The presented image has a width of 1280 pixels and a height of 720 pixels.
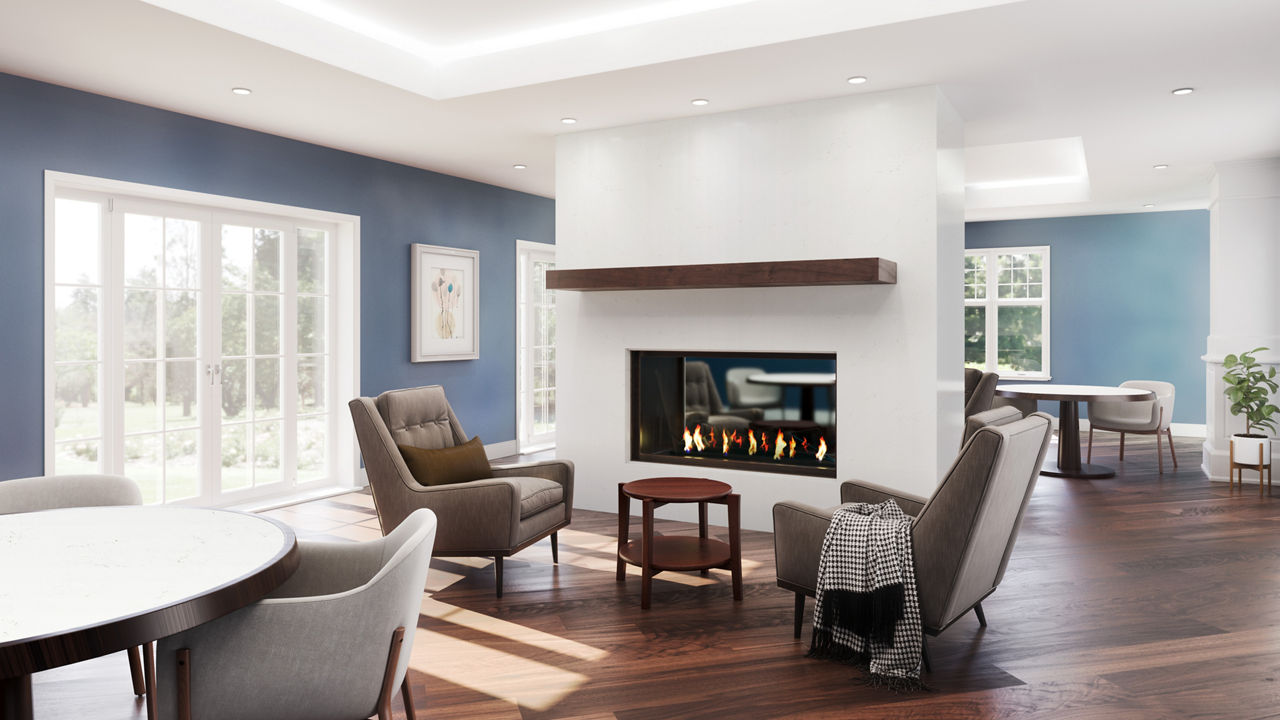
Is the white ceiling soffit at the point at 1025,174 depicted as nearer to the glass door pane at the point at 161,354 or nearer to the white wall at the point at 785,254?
the white wall at the point at 785,254

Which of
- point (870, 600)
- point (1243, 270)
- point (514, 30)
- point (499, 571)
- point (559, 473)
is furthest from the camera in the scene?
point (1243, 270)

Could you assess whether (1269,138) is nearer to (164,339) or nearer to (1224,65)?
(1224,65)

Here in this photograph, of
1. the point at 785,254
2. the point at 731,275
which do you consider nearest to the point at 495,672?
the point at 731,275

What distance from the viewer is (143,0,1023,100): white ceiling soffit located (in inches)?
139

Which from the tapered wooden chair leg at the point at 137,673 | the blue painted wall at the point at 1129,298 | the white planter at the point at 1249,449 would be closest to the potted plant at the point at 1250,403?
the white planter at the point at 1249,449

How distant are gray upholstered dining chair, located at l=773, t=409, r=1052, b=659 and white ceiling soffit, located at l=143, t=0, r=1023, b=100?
1771mm

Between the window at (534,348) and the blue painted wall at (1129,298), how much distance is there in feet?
17.7

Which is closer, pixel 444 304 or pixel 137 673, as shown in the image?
pixel 137 673

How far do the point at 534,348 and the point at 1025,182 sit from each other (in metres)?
5.11

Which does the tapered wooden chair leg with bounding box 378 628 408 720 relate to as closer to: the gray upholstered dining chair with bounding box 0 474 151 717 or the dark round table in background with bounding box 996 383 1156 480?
the gray upholstered dining chair with bounding box 0 474 151 717

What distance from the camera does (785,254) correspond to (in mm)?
4633

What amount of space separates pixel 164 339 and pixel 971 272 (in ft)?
27.1

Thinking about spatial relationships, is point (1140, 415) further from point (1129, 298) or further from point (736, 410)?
point (736, 410)

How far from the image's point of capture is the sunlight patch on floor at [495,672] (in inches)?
102
